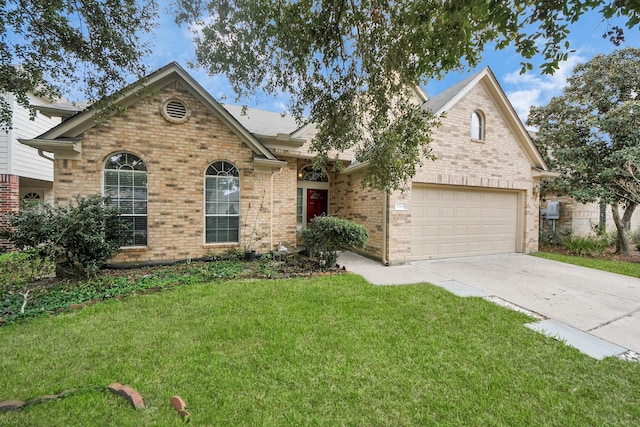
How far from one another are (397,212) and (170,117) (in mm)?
7223

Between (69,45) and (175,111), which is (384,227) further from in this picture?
(69,45)

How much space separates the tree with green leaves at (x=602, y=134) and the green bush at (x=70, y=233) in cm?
1541

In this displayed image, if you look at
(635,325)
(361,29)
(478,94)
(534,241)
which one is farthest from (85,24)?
(534,241)

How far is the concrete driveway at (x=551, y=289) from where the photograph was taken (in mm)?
3809

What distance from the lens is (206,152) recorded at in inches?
309

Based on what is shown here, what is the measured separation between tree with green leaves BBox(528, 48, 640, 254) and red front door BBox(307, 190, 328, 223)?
31.8 feet

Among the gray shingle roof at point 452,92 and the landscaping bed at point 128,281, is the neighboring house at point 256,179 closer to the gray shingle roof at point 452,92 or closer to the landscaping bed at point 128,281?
the gray shingle roof at point 452,92

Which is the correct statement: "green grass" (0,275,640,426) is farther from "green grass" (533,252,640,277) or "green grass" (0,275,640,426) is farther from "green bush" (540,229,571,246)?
"green bush" (540,229,571,246)

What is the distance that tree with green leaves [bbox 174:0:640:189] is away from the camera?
305 cm

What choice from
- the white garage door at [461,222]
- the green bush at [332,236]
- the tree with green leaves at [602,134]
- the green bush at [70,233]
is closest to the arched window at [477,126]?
the white garage door at [461,222]

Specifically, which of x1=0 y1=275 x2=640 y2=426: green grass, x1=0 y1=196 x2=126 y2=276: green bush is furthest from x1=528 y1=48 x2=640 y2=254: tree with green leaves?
x1=0 y1=196 x2=126 y2=276: green bush

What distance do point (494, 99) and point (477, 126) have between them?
121 centimetres

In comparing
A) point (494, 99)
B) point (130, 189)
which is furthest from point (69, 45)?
point (494, 99)

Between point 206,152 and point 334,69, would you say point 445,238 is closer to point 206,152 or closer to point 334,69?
point 334,69
